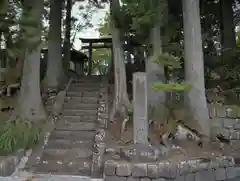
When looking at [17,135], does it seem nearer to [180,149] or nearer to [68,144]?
[68,144]

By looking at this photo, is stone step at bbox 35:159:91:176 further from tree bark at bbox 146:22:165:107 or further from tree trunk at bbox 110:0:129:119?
tree bark at bbox 146:22:165:107

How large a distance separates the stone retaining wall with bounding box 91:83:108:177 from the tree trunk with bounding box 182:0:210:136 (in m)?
2.22

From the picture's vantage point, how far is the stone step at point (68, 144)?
7586mm

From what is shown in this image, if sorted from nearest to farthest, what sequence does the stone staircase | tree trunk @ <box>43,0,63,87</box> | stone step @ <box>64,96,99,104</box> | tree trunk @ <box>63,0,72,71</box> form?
1. the stone staircase
2. stone step @ <box>64,96,99,104</box>
3. tree trunk @ <box>43,0,63,87</box>
4. tree trunk @ <box>63,0,72,71</box>

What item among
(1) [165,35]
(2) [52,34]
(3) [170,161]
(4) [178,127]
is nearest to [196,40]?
(1) [165,35]

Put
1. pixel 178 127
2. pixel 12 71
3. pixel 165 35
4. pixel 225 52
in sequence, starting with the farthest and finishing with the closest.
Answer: pixel 225 52 < pixel 12 71 < pixel 165 35 < pixel 178 127

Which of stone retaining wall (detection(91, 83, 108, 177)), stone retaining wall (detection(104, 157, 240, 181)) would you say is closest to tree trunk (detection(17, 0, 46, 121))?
stone retaining wall (detection(91, 83, 108, 177))

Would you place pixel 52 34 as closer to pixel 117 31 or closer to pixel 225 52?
pixel 117 31

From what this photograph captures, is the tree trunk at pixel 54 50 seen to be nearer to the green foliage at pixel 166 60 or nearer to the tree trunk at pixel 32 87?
the tree trunk at pixel 32 87

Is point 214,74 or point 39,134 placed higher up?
point 214,74

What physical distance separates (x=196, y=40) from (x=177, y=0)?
335cm

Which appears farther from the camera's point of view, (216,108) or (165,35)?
(165,35)

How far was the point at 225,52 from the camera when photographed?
11602 millimetres

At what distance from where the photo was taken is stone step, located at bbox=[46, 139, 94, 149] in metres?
7.59
